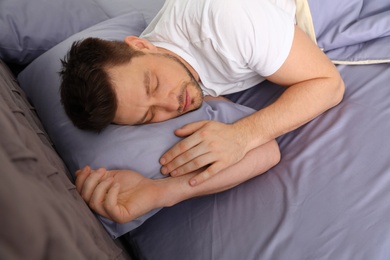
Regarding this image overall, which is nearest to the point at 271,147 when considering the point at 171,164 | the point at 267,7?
the point at 171,164

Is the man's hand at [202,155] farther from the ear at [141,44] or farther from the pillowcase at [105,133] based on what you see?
the ear at [141,44]

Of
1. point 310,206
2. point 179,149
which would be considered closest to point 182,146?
point 179,149

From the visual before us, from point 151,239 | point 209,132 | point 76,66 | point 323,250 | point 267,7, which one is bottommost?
point 151,239

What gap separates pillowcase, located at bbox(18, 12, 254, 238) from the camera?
94cm

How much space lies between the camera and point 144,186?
2.96 feet

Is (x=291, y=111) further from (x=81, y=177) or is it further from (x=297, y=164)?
(x=81, y=177)

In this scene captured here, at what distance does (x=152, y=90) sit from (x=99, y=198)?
335mm

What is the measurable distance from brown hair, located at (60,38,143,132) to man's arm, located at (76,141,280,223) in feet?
0.49

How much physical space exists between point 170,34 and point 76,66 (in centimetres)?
33

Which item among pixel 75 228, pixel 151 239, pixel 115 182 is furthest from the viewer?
pixel 151 239

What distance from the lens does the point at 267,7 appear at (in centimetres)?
103

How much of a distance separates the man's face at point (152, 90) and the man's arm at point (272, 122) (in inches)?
3.5

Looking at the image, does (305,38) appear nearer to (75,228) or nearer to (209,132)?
(209,132)

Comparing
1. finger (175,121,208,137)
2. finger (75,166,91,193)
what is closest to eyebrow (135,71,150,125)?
finger (175,121,208,137)
